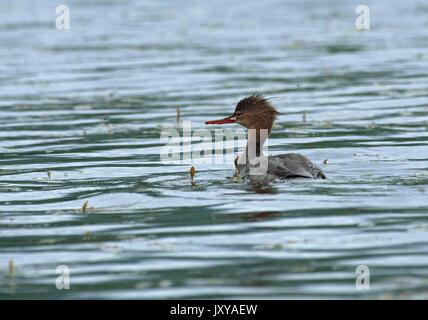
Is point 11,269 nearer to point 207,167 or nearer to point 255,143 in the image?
point 207,167

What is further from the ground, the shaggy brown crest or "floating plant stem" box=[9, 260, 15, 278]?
the shaggy brown crest

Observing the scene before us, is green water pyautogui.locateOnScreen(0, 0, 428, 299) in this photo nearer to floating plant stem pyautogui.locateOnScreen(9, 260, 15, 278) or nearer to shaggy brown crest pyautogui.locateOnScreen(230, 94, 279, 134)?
floating plant stem pyautogui.locateOnScreen(9, 260, 15, 278)

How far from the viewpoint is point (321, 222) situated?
25.3 feet

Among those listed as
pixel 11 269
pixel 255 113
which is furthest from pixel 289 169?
pixel 11 269

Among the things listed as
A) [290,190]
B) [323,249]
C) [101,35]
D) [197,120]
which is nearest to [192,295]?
[323,249]

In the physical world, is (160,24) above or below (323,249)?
above

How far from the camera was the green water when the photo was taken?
6.49 m

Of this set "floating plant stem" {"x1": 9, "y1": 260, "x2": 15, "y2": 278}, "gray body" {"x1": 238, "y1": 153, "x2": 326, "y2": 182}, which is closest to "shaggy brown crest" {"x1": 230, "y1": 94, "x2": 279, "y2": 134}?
"gray body" {"x1": 238, "y1": 153, "x2": 326, "y2": 182}

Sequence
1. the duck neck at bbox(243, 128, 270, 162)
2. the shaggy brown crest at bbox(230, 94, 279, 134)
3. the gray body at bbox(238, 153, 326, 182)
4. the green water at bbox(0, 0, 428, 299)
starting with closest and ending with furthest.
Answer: the green water at bbox(0, 0, 428, 299) → the gray body at bbox(238, 153, 326, 182) → the duck neck at bbox(243, 128, 270, 162) → the shaggy brown crest at bbox(230, 94, 279, 134)

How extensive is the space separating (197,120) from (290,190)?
5276 mm

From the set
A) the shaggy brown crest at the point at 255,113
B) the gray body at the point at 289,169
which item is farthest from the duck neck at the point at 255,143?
the gray body at the point at 289,169

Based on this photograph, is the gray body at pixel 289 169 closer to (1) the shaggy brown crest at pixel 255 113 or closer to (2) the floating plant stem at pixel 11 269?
(1) the shaggy brown crest at pixel 255 113

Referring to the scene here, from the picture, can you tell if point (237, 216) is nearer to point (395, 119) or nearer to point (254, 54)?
point (395, 119)

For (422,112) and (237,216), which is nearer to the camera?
(237,216)
